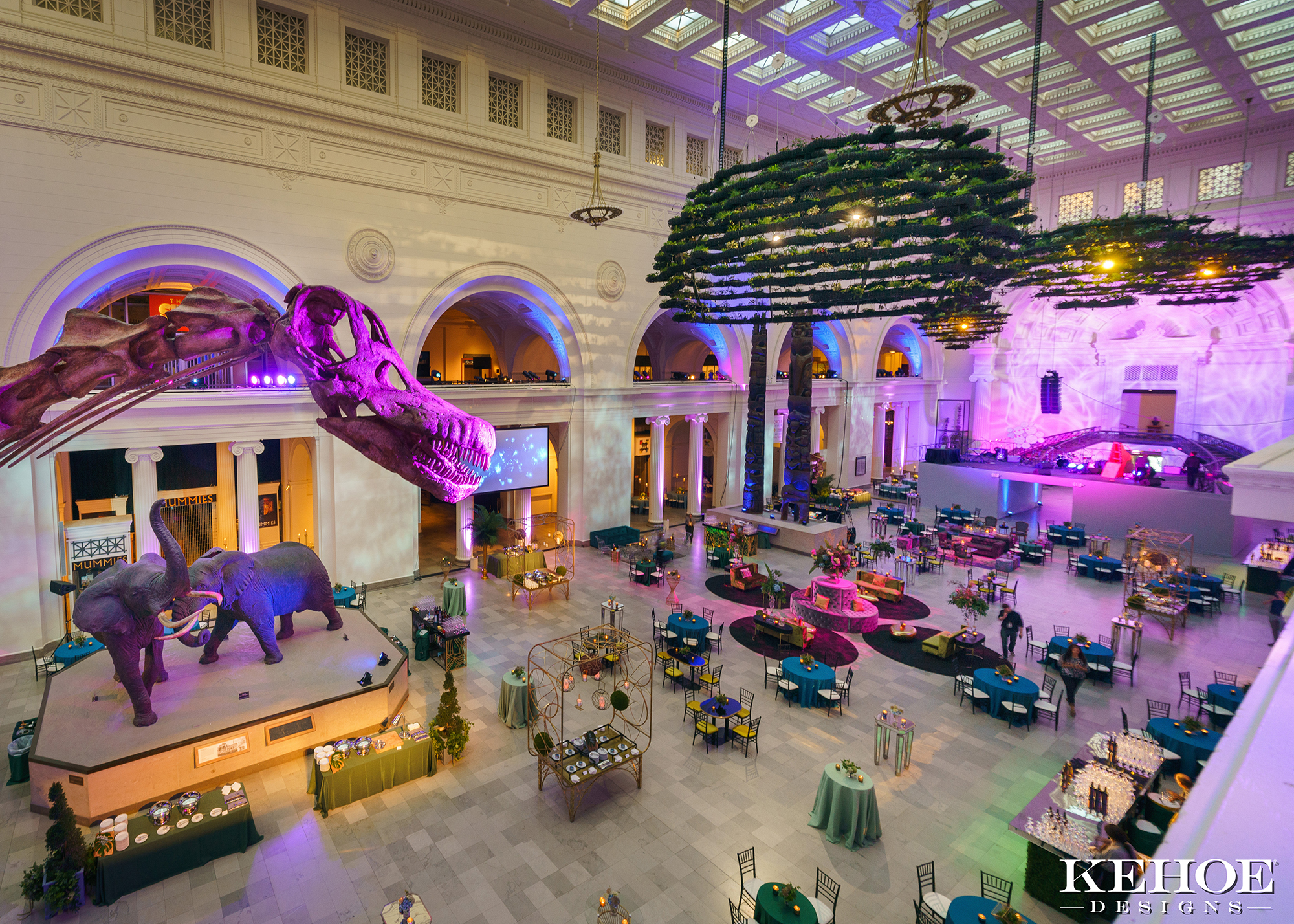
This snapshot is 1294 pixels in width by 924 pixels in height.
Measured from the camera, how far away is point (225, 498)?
61.1ft

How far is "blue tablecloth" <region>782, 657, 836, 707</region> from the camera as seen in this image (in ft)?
36.7

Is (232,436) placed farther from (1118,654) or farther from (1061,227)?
(1118,654)

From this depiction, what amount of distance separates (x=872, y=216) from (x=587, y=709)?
907 centimetres

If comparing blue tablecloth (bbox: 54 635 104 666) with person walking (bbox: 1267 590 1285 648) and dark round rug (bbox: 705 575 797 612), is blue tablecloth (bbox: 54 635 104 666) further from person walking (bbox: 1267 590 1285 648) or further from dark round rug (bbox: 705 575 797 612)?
person walking (bbox: 1267 590 1285 648)

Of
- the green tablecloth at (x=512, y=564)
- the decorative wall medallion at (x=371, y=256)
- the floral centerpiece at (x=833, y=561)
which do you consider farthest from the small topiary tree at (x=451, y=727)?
the decorative wall medallion at (x=371, y=256)

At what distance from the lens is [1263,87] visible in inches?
776

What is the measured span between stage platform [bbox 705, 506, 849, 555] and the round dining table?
370 inches

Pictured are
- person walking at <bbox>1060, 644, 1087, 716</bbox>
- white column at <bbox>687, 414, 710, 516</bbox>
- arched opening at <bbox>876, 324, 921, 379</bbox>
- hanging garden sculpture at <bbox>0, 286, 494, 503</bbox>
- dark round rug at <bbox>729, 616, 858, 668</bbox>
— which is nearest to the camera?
hanging garden sculpture at <bbox>0, 286, 494, 503</bbox>

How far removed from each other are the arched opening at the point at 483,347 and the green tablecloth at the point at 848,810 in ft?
67.7

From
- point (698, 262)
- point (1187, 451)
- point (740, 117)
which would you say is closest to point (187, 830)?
point (698, 262)

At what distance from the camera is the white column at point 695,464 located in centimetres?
2448

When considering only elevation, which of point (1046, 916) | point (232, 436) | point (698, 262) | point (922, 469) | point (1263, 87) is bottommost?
point (1046, 916)

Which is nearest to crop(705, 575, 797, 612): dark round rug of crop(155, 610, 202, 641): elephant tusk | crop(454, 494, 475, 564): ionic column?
crop(454, 494, 475, 564): ionic column

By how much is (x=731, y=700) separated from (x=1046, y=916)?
4.97 m
